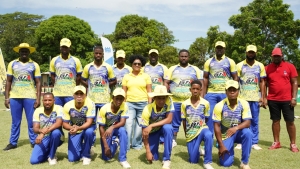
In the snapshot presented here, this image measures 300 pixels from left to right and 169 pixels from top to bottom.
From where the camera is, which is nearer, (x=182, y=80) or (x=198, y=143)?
(x=198, y=143)

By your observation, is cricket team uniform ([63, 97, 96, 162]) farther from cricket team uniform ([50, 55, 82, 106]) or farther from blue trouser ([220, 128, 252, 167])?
blue trouser ([220, 128, 252, 167])

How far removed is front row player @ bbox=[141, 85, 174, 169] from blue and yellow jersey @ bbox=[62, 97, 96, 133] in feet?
3.15

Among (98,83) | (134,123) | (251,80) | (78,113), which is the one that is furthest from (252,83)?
(78,113)

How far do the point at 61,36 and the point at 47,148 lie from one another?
119 feet

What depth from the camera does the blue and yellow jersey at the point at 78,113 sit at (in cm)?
552

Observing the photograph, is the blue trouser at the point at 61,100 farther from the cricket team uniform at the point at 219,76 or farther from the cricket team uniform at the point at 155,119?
the cricket team uniform at the point at 219,76

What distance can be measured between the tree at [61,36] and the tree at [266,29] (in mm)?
19709

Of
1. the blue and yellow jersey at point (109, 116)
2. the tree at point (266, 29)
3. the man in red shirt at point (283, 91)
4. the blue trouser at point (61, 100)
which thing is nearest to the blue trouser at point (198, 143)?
the blue and yellow jersey at point (109, 116)

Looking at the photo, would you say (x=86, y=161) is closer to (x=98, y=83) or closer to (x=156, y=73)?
(x=98, y=83)

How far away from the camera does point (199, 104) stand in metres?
5.57

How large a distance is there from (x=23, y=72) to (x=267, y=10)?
2485cm

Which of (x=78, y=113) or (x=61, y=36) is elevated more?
(x=61, y=36)

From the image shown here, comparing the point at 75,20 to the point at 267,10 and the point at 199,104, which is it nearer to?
the point at 267,10

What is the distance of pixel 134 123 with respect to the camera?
6.66 m
